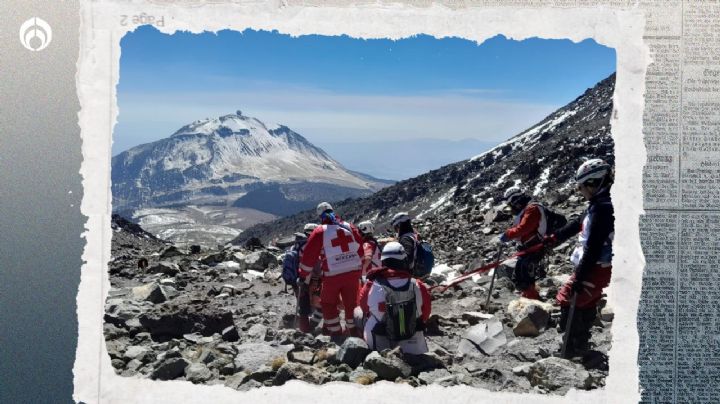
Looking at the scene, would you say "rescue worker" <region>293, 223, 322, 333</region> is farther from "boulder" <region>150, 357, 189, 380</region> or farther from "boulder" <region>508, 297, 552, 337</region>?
"boulder" <region>508, 297, 552, 337</region>

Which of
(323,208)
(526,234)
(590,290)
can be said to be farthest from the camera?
(526,234)

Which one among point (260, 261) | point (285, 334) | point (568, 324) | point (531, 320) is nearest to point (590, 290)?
point (568, 324)

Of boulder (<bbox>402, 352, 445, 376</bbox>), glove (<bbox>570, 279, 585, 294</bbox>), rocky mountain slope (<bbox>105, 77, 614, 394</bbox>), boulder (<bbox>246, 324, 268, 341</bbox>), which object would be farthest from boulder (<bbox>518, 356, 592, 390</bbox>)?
boulder (<bbox>246, 324, 268, 341</bbox>)

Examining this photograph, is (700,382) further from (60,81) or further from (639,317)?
(60,81)

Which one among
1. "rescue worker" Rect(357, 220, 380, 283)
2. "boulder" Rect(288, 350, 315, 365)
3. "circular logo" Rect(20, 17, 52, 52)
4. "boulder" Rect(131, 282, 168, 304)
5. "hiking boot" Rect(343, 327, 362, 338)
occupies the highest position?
"circular logo" Rect(20, 17, 52, 52)

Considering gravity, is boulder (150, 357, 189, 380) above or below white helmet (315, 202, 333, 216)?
below

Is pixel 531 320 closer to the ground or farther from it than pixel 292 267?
closer to the ground

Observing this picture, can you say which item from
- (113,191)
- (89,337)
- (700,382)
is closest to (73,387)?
(89,337)

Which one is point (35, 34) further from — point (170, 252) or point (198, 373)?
point (170, 252)
